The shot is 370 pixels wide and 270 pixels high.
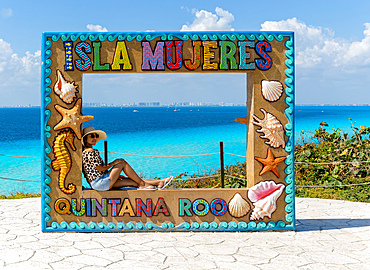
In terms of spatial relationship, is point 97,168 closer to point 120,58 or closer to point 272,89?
point 120,58

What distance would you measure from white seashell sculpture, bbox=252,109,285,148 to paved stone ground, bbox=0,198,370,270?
1.49m

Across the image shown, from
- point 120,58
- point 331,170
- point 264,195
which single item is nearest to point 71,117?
point 120,58

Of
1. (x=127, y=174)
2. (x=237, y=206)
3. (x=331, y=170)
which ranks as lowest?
(x=237, y=206)

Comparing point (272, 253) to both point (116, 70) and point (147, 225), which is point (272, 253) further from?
point (116, 70)

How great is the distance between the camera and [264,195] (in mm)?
5777

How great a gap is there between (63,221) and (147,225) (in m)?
1.34

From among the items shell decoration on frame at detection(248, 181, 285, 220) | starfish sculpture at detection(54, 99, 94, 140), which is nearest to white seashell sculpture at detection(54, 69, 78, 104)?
starfish sculpture at detection(54, 99, 94, 140)

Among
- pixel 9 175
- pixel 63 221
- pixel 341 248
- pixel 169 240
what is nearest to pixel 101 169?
pixel 63 221

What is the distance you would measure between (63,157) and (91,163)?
0.45 m

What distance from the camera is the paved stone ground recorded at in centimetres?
439

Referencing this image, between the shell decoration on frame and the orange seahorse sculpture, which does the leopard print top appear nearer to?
the orange seahorse sculpture

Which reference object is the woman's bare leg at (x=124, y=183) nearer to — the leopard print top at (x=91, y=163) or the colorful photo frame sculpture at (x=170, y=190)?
the colorful photo frame sculpture at (x=170, y=190)

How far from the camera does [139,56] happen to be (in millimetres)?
5664

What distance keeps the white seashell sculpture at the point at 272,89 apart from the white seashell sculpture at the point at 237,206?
1652 millimetres
